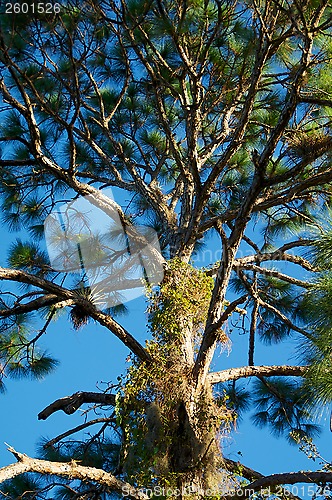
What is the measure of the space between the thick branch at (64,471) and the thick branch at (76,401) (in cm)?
102

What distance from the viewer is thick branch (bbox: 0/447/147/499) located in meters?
2.83

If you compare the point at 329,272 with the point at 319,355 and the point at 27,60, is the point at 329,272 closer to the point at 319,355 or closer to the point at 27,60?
the point at 319,355

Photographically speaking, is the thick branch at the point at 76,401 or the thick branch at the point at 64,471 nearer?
the thick branch at the point at 64,471

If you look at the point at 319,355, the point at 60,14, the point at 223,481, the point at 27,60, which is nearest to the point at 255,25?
the point at 60,14

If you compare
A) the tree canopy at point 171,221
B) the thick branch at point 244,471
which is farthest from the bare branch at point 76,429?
the thick branch at point 244,471

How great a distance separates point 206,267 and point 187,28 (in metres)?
1.64

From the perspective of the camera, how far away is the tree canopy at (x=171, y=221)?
11.5 feet

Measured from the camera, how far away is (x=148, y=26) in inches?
193

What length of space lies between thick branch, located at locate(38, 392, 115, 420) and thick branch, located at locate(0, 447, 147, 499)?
1.02m

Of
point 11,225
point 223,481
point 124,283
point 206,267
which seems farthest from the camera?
point 11,225

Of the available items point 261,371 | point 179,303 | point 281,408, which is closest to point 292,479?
point 261,371

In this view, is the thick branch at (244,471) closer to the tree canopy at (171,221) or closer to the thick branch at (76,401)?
the tree canopy at (171,221)

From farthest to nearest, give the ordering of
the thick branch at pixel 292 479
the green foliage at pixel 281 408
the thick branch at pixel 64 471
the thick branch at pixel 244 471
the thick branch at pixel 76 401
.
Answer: the green foliage at pixel 281 408
the thick branch at pixel 76 401
the thick branch at pixel 244 471
the thick branch at pixel 292 479
the thick branch at pixel 64 471

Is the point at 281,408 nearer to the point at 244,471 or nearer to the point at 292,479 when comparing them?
the point at 244,471
